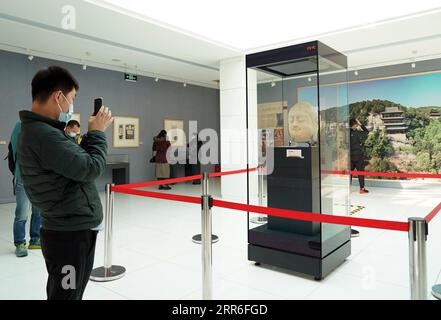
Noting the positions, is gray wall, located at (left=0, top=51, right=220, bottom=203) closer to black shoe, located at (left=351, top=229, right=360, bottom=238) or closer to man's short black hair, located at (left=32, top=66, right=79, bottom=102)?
black shoe, located at (left=351, top=229, right=360, bottom=238)

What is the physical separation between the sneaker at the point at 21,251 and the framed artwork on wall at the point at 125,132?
21.3 feet

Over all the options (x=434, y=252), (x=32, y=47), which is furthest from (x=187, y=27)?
(x=434, y=252)

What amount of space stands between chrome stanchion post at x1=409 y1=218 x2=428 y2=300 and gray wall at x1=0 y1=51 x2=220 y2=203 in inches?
347

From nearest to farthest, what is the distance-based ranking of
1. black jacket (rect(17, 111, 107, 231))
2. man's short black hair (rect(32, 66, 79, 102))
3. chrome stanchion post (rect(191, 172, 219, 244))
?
black jacket (rect(17, 111, 107, 231))
man's short black hair (rect(32, 66, 79, 102))
chrome stanchion post (rect(191, 172, 219, 244))

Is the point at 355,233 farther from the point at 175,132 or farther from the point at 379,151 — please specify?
the point at 175,132

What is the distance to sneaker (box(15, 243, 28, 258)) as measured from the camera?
13.5 feet

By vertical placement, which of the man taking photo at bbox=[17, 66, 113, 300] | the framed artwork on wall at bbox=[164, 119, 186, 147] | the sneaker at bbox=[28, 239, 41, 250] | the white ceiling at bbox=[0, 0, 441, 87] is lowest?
the sneaker at bbox=[28, 239, 41, 250]

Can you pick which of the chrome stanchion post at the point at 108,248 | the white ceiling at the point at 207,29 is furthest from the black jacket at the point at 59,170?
the white ceiling at the point at 207,29

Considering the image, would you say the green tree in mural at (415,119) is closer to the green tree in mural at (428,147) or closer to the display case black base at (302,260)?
the green tree in mural at (428,147)

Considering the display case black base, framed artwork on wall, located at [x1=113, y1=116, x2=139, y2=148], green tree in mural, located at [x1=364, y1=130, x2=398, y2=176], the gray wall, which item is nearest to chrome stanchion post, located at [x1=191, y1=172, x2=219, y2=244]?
the display case black base

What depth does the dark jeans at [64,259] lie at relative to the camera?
68.7 inches

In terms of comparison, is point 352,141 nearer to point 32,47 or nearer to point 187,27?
point 187,27

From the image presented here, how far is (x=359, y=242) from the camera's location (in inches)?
185

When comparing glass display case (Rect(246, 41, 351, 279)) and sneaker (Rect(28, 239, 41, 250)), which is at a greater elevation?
glass display case (Rect(246, 41, 351, 279))
